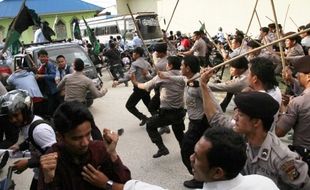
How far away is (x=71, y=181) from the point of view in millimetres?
2092

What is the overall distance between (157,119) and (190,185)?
117 centimetres

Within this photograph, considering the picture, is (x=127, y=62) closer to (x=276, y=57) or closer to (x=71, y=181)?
(x=276, y=57)

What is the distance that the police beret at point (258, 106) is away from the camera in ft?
7.77

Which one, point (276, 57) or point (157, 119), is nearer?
point (157, 119)

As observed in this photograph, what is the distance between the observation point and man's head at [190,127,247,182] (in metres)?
1.70

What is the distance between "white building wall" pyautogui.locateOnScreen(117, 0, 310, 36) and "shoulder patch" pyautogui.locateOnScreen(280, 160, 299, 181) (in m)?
17.9

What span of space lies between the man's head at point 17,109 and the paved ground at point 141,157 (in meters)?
0.42

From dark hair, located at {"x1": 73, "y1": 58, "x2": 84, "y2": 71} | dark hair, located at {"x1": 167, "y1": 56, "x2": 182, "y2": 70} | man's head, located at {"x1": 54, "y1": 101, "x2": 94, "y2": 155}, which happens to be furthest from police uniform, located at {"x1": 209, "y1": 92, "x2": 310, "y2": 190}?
dark hair, located at {"x1": 73, "y1": 58, "x2": 84, "y2": 71}

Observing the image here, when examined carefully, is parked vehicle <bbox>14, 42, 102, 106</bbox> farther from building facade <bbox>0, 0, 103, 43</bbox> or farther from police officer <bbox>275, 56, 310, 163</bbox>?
building facade <bbox>0, 0, 103, 43</bbox>

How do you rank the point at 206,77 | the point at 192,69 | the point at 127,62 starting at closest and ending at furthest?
the point at 206,77
the point at 192,69
the point at 127,62

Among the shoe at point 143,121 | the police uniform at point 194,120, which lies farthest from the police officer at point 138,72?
the police uniform at point 194,120

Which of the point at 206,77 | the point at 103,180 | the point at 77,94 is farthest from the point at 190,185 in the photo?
the point at 103,180

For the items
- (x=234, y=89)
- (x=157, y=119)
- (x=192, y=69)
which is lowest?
(x=157, y=119)

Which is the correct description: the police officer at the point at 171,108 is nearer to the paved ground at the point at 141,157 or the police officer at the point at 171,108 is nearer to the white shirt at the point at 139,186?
the paved ground at the point at 141,157
